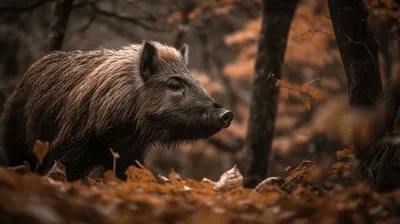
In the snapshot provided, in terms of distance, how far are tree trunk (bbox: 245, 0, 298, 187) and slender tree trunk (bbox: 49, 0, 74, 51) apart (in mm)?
2671

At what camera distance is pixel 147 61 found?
499 cm

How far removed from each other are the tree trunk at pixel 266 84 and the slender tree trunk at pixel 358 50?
Result: 2.14 m

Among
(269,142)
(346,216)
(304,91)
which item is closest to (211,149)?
(269,142)

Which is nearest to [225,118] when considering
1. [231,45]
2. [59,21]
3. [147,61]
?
[147,61]

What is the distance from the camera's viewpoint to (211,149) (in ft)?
46.8

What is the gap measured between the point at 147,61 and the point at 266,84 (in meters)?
1.63

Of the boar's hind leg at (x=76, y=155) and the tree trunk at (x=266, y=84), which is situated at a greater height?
the tree trunk at (x=266, y=84)

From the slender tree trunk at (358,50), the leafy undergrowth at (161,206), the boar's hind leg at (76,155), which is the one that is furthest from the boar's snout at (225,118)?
the leafy undergrowth at (161,206)

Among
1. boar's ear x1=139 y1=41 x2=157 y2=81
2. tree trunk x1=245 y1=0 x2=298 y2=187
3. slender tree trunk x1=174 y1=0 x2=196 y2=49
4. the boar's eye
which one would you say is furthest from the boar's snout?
slender tree trunk x1=174 y1=0 x2=196 y2=49

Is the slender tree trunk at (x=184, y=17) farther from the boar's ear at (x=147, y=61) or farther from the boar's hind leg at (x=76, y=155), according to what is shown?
the boar's hind leg at (x=76, y=155)

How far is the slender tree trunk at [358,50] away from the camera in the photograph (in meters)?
3.27

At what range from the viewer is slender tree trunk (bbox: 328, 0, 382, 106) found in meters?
3.27

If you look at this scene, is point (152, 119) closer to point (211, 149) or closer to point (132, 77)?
point (132, 77)

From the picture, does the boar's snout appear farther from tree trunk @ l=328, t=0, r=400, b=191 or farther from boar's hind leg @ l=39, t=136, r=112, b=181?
tree trunk @ l=328, t=0, r=400, b=191
